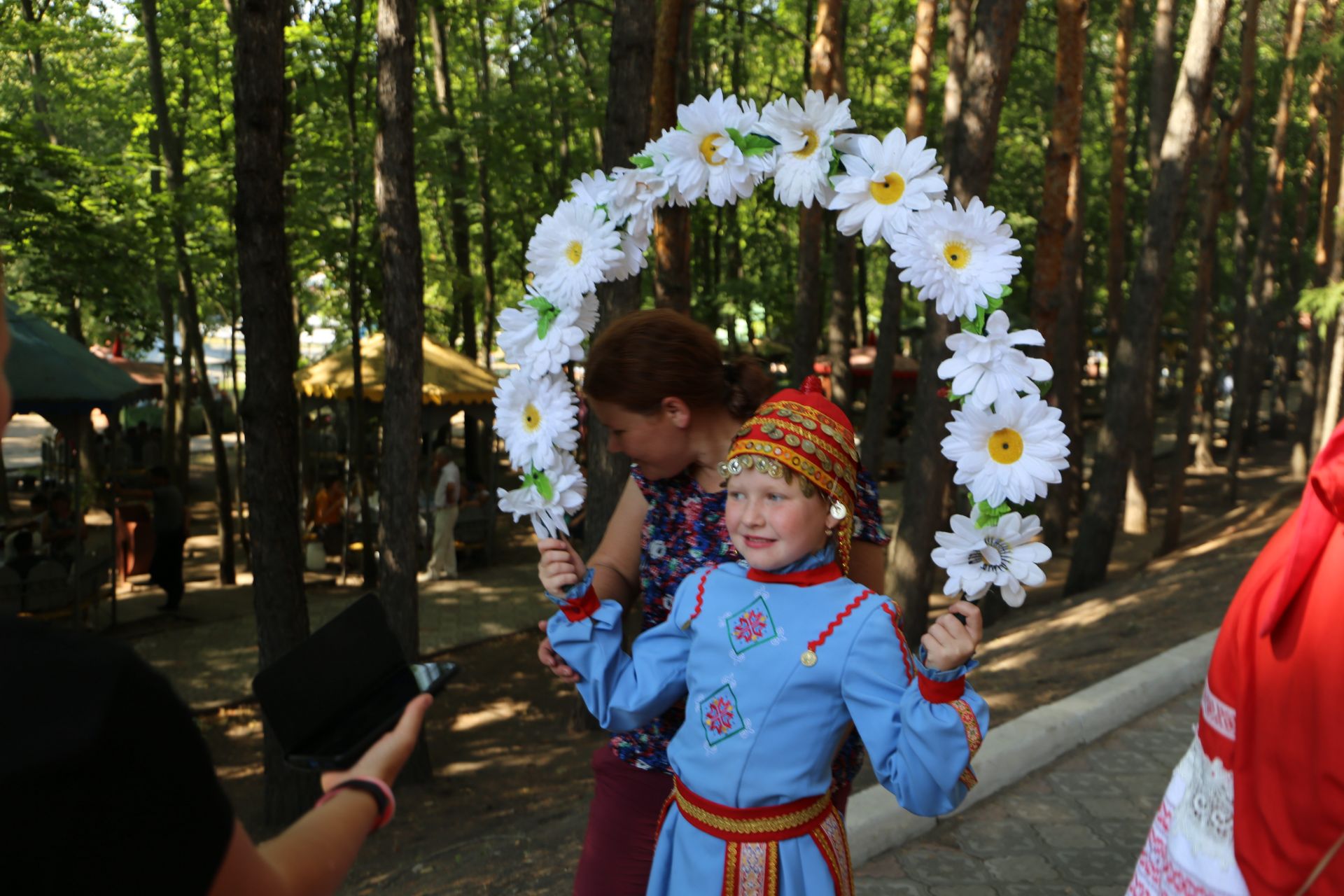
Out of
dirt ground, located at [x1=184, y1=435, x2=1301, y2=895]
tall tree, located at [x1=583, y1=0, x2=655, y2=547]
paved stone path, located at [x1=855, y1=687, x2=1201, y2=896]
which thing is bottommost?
dirt ground, located at [x1=184, y1=435, x2=1301, y2=895]

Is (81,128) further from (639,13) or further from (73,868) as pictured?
(73,868)

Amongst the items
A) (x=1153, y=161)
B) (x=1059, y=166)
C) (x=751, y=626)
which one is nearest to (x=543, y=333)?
(x=751, y=626)

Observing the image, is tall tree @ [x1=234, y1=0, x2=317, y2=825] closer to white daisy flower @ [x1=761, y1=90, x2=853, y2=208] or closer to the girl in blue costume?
white daisy flower @ [x1=761, y1=90, x2=853, y2=208]

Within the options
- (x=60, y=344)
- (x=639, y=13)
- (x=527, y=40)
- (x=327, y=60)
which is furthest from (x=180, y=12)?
(x=639, y=13)

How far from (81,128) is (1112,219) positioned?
1821cm

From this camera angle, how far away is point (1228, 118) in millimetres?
18125

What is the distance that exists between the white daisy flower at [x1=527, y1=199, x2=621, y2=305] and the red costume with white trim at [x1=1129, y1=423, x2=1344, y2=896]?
1812 mm

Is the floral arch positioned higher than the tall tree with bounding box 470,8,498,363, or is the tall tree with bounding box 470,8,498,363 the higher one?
the tall tree with bounding box 470,8,498,363

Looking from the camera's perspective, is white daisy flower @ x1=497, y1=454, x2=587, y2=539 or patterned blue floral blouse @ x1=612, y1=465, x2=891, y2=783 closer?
patterned blue floral blouse @ x1=612, y1=465, x2=891, y2=783

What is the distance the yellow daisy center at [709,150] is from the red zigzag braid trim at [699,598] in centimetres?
114

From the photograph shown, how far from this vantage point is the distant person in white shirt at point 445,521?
15914 mm

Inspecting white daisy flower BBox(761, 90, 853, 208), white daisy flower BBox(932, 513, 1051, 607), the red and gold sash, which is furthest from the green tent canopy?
white daisy flower BBox(932, 513, 1051, 607)

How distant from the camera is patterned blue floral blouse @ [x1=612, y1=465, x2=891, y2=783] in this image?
288 cm

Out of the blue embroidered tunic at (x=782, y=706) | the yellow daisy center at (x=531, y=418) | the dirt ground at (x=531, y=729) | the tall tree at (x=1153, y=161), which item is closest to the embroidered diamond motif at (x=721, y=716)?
the blue embroidered tunic at (x=782, y=706)
